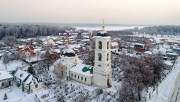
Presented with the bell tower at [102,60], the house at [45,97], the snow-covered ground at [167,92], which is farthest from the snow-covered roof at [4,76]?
the snow-covered ground at [167,92]

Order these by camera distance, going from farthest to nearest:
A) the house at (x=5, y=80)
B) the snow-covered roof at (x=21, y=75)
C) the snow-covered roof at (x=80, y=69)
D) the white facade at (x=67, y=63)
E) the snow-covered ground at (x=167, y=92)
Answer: the white facade at (x=67, y=63)
the snow-covered roof at (x=80, y=69)
the snow-covered roof at (x=21, y=75)
the house at (x=5, y=80)
the snow-covered ground at (x=167, y=92)

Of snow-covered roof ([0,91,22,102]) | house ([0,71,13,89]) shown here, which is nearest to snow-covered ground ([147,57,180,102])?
snow-covered roof ([0,91,22,102])

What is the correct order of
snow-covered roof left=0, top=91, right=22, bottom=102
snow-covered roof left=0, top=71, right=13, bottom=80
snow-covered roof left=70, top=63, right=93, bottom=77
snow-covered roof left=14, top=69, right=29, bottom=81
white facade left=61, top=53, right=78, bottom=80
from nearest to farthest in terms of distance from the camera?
snow-covered roof left=0, top=91, right=22, bottom=102 < snow-covered roof left=0, top=71, right=13, bottom=80 < snow-covered roof left=14, top=69, right=29, bottom=81 < snow-covered roof left=70, top=63, right=93, bottom=77 < white facade left=61, top=53, right=78, bottom=80

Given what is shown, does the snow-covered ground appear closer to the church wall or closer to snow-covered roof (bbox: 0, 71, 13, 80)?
the church wall

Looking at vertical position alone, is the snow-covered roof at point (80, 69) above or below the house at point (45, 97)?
above

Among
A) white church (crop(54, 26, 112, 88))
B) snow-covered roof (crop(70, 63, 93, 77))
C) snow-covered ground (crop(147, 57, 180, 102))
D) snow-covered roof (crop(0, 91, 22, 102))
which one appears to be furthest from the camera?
snow-covered roof (crop(70, 63, 93, 77))

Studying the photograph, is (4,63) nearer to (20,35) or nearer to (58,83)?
(58,83)

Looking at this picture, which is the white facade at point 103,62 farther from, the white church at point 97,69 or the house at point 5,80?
the house at point 5,80

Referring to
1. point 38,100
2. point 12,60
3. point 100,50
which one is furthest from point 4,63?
point 100,50
